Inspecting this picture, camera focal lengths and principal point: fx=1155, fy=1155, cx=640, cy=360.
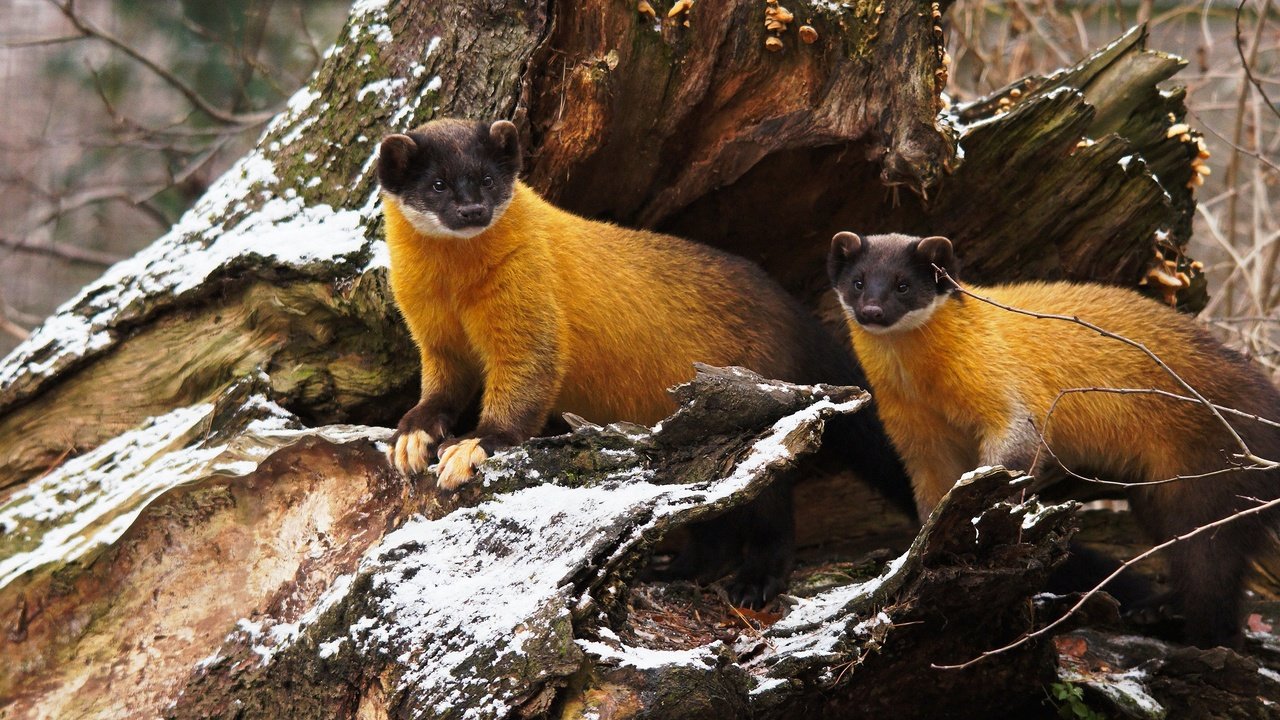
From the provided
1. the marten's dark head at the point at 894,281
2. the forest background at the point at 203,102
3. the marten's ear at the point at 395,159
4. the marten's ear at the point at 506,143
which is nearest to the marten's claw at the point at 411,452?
the marten's ear at the point at 395,159

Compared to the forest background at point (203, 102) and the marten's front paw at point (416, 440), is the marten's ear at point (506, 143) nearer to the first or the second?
the marten's front paw at point (416, 440)

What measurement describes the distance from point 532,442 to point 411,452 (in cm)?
55

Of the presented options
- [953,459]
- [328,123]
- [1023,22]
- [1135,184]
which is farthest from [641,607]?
[1023,22]

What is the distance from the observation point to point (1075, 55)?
1093 cm

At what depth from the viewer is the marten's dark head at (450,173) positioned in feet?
17.2

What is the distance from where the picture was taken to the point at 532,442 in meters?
4.98

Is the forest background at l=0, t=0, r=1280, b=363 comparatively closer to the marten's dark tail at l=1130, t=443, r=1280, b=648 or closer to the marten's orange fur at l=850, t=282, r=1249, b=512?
the marten's orange fur at l=850, t=282, r=1249, b=512

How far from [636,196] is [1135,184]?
289 cm

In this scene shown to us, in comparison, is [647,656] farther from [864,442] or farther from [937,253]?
[864,442]

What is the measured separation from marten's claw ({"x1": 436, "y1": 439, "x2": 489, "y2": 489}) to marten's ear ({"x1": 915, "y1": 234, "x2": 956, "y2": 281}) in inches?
100

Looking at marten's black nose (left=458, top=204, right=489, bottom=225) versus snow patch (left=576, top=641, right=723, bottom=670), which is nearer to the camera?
snow patch (left=576, top=641, right=723, bottom=670)

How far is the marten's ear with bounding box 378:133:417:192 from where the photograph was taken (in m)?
5.29

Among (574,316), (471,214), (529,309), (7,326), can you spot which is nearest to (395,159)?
(471,214)

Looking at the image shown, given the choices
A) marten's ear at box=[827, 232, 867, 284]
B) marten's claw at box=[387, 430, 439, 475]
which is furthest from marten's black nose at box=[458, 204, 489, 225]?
marten's ear at box=[827, 232, 867, 284]
